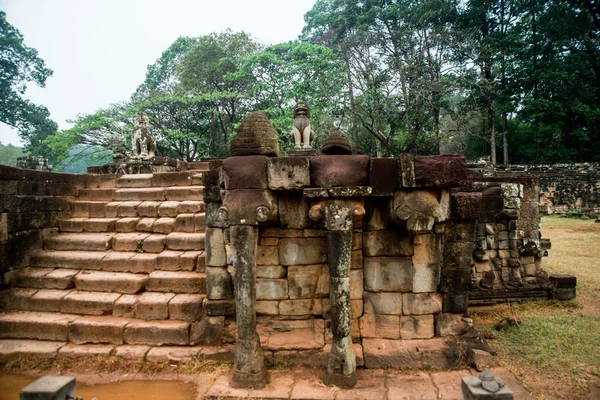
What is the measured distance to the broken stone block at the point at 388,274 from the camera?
13.0ft

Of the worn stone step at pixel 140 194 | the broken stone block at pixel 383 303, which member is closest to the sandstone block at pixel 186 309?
the broken stone block at pixel 383 303

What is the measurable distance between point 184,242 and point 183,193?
163cm

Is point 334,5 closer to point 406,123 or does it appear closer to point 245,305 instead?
point 406,123

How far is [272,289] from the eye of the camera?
413 centimetres

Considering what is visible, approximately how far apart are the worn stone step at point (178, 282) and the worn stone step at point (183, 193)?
2103 mm

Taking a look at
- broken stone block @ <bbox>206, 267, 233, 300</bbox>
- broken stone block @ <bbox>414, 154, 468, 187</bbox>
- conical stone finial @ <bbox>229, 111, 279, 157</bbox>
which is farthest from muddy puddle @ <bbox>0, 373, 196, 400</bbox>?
broken stone block @ <bbox>414, 154, 468, 187</bbox>

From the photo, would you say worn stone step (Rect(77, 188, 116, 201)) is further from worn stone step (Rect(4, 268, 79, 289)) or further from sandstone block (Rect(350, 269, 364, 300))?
sandstone block (Rect(350, 269, 364, 300))

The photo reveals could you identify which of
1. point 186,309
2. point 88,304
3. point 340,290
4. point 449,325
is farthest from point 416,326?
point 88,304

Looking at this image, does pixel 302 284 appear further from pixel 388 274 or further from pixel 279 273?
pixel 388 274

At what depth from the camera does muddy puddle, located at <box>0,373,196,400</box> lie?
3.56m

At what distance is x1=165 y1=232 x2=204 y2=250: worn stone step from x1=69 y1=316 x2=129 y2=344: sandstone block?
141 centimetres

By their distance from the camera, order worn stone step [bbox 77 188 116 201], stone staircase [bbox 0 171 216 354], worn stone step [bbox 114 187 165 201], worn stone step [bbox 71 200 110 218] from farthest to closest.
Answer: worn stone step [bbox 77 188 116 201], worn stone step [bbox 114 187 165 201], worn stone step [bbox 71 200 110 218], stone staircase [bbox 0 171 216 354]

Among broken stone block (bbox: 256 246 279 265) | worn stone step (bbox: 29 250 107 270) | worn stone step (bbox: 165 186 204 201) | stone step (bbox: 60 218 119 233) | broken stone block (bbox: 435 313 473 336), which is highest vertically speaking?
worn stone step (bbox: 165 186 204 201)

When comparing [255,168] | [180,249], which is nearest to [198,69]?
[180,249]
